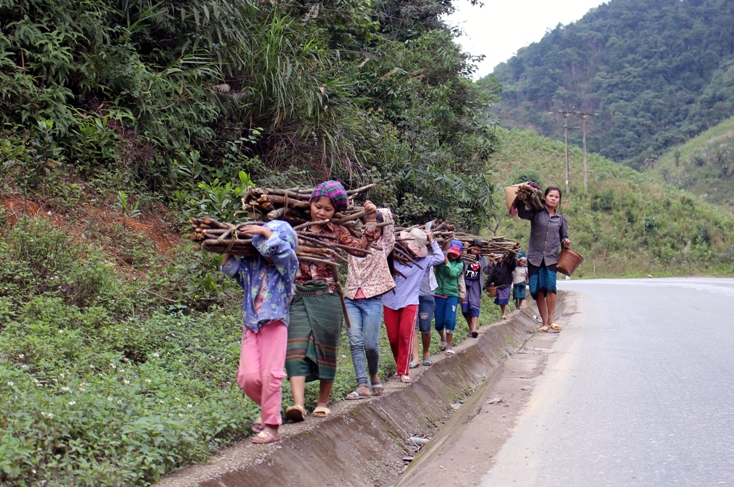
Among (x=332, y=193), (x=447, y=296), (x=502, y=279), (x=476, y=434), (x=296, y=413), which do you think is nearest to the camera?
(x=296, y=413)

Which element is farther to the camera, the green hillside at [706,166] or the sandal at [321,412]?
the green hillside at [706,166]

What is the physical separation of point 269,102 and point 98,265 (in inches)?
189

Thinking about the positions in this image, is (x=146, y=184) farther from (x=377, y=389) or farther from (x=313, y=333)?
(x=313, y=333)

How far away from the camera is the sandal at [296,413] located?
5086 mm

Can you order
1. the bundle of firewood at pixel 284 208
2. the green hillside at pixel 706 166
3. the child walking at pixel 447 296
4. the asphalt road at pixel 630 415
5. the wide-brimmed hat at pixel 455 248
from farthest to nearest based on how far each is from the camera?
the green hillside at pixel 706 166 → the wide-brimmed hat at pixel 455 248 → the child walking at pixel 447 296 → the bundle of firewood at pixel 284 208 → the asphalt road at pixel 630 415

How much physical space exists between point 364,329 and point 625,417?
2273 mm

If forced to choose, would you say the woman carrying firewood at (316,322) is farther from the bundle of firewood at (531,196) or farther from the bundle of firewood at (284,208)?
the bundle of firewood at (531,196)

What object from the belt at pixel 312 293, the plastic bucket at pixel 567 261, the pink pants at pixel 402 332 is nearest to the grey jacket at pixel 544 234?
the plastic bucket at pixel 567 261

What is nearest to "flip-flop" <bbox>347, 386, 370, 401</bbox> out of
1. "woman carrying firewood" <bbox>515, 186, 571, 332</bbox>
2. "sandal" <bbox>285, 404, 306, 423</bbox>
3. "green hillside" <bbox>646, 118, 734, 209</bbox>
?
"sandal" <bbox>285, 404, 306, 423</bbox>

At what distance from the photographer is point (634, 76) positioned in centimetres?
7975

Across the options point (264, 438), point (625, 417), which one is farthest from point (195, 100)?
point (625, 417)

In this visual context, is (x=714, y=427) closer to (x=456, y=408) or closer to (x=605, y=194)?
(x=456, y=408)

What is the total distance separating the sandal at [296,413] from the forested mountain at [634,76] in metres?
68.4

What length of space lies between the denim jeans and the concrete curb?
0.31m
